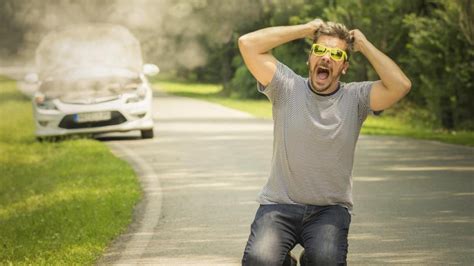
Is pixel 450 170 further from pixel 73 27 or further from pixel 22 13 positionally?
pixel 73 27

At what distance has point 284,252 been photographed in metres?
5.81

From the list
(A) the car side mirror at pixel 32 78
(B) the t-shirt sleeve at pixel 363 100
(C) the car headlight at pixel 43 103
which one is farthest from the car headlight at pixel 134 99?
(B) the t-shirt sleeve at pixel 363 100

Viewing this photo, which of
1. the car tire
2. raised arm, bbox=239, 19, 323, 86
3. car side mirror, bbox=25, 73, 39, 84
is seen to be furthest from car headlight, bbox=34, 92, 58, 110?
raised arm, bbox=239, 19, 323, 86

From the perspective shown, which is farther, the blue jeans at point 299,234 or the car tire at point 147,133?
the car tire at point 147,133

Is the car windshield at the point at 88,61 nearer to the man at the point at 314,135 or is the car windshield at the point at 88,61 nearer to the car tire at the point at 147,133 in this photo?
the car tire at the point at 147,133

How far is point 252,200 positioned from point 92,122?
922cm

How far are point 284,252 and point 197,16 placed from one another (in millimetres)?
24851

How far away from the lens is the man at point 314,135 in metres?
5.79

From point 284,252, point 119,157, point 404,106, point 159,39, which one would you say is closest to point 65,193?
point 119,157

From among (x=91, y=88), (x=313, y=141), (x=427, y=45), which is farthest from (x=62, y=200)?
(x=427, y=45)

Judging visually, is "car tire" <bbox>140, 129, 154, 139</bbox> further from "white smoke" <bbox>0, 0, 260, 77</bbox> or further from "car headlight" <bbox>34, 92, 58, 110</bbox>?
"white smoke" <bbox>0, 0, 260, 77</bbox>

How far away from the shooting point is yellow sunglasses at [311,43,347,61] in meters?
5.74

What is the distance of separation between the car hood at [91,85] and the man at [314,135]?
49.2 ft

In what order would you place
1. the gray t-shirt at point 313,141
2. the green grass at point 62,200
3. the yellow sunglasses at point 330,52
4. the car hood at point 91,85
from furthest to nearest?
the car hood at point 91,85
the green grass at point 62,200
the gray t-shirt at point 313,141
the yellow sunglasses at point 330,52
